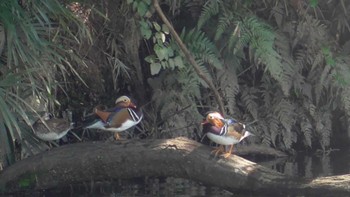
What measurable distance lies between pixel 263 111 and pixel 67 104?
2082 mm

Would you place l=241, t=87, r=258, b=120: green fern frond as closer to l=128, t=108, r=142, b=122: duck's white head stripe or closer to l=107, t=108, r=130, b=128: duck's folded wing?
l=128, t=108, r=142, b=122: duck's white head stripe

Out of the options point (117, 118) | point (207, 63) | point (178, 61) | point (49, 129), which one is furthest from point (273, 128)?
point (49, 129)

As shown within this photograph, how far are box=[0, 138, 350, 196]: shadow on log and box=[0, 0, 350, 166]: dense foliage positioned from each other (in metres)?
0.39

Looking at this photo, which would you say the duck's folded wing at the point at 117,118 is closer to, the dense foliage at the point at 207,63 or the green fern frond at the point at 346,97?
the dense foliage at the point at 207,63

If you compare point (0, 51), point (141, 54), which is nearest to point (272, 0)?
point (141, 54)

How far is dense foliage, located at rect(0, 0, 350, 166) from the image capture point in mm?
5977

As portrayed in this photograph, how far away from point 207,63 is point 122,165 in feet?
6.14

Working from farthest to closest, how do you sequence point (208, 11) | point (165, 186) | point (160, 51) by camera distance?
point (208, 11) < point (160, 51) < point (165, 186)

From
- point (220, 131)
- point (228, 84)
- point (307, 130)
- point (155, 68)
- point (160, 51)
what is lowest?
point (307, 130)

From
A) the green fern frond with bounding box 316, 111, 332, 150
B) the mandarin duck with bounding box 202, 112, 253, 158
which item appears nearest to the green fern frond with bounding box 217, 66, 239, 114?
the green fern frond with bounding box 316, 111, 332, 150

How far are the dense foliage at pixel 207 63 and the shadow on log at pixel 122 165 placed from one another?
15.3 inches

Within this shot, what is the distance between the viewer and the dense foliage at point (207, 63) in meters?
5.98

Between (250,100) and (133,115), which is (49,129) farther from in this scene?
(250,100)

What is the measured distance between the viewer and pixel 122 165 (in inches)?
207
